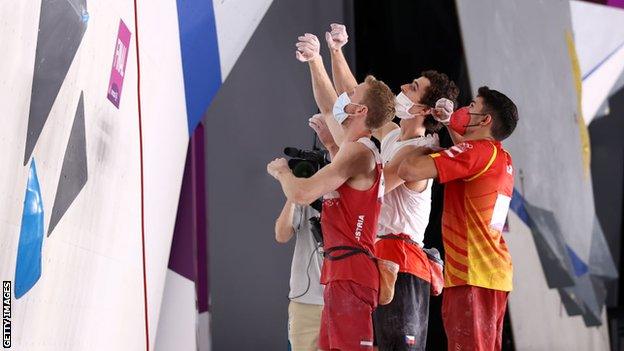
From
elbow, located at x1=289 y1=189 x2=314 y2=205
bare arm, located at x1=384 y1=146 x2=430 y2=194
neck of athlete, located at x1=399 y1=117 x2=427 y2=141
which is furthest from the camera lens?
neck of athlete, located at x1=399 y1=117 x2=427 y2=141

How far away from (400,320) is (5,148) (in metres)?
1.41

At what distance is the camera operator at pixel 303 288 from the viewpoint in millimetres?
3529

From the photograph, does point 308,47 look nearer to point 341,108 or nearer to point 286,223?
point 341,108

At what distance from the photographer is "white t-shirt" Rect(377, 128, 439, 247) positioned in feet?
10.6

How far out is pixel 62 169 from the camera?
8.13 ft

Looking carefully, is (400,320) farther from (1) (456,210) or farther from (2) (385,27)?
(2) (385,27)

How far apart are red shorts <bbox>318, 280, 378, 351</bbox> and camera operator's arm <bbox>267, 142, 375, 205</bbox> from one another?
27cm

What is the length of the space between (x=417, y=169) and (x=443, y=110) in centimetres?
30

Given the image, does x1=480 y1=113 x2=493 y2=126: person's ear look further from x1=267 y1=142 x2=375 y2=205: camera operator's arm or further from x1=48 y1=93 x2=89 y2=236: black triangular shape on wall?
x1=48 y1=93 x2=89 y2=236: black triangular shape on wall

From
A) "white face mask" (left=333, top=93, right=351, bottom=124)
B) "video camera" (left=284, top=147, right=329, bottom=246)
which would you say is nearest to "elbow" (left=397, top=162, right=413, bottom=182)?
"white face mask" (left=333, top=93, right=351, bottom=124)

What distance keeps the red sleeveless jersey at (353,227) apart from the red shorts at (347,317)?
23 mm

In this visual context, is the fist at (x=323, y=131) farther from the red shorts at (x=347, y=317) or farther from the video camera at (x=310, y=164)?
the red shorts at (x=347, y=317)

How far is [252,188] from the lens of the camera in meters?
4.87

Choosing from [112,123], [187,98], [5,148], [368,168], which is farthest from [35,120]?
[187,98]
